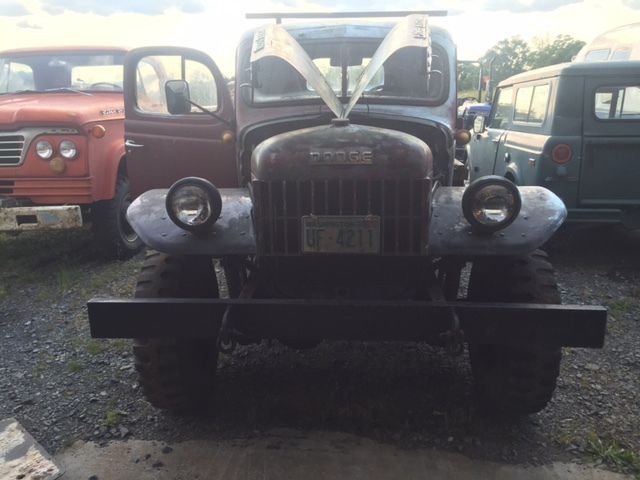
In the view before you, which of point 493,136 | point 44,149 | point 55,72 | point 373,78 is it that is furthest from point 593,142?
point 55,72

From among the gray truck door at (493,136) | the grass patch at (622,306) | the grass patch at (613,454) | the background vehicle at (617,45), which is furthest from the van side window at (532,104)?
the grass patch at (613,454)

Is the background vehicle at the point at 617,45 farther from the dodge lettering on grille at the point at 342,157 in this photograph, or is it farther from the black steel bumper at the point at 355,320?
the dodge lettering on grille at the point at 342,157

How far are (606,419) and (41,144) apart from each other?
5.35 m

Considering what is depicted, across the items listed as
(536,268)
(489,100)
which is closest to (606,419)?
(536,268)

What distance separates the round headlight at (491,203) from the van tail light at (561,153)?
135 inches

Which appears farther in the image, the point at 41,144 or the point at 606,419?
the point at 41,144

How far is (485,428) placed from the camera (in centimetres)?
308

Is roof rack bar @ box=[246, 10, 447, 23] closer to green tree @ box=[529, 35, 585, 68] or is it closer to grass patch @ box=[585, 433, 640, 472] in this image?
grass patch @ box=[585, 433, 640, 472]

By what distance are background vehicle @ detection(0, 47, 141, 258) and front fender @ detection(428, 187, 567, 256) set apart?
3907 mm

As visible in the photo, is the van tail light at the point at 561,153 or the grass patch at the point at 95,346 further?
the van tail light at the point at 561,153

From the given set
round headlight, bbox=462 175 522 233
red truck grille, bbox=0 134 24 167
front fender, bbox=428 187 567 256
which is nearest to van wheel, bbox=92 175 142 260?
red truck grille, bbox=0 134 24 167

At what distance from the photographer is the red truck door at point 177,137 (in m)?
4.41

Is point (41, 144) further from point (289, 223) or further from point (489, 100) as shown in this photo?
point (489, 100)

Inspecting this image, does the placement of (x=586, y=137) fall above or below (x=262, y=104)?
below
